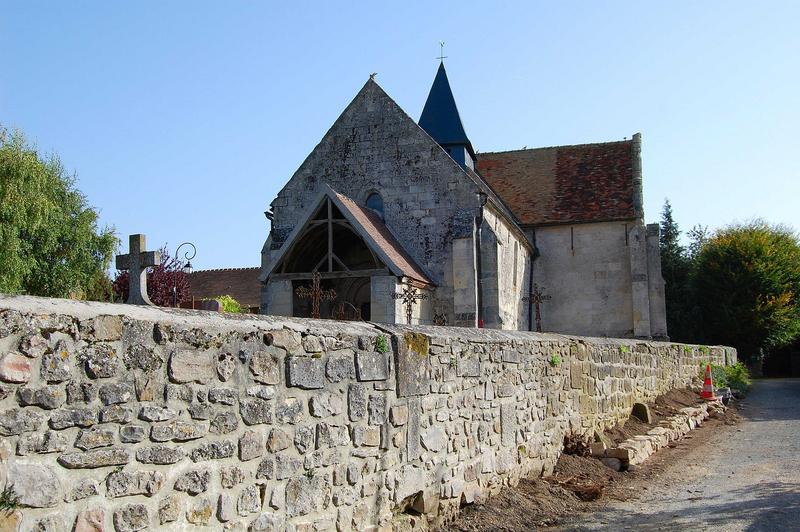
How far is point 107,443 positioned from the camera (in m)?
3.46

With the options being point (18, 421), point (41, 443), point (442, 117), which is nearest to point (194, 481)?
point (41, 443)

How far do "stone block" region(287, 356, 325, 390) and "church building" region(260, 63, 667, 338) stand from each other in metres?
9.78

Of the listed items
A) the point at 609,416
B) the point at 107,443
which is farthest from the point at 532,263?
the point at 107,443

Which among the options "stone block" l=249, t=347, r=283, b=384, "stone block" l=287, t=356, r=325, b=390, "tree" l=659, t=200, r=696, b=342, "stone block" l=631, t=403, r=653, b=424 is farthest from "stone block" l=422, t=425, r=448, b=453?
"tree" l=659, t=200, r=696, b=342

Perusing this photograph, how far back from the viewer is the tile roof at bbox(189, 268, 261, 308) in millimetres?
36875

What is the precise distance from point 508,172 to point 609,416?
745 inches

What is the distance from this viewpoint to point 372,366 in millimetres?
5379

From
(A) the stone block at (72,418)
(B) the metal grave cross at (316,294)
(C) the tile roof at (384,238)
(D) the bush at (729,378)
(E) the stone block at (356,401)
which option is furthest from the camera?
(D) the bush at (729,378)

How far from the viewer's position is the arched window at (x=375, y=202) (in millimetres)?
20891

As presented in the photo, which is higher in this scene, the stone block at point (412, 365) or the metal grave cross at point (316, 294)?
the metal grave cross at point (316, 294)

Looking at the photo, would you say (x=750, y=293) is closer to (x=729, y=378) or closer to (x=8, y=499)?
(x=729, y=378)

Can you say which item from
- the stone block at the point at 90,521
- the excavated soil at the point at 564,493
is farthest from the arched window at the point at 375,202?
the stone block at the point at 90,521

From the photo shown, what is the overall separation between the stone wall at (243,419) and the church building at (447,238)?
8.47 meters

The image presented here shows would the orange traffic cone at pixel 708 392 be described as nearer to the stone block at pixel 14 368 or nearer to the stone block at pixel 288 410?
the stone block at pixel 288 410
